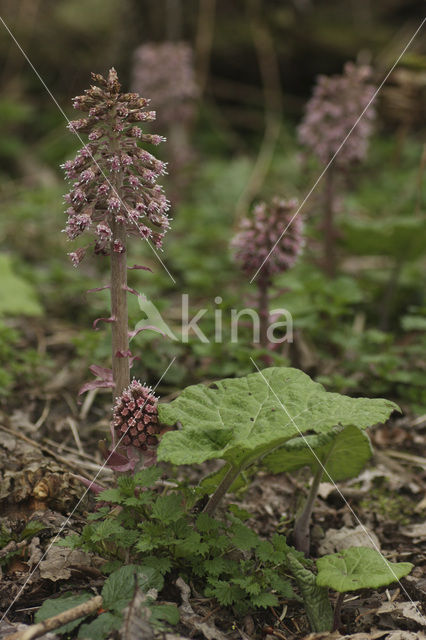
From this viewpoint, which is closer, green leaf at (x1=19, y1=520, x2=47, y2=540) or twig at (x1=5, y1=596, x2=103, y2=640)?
twig at (x1=5, y1=596, x2=103, y2=640)

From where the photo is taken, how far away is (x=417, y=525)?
3.23 m

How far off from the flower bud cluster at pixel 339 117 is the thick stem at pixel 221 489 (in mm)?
3455

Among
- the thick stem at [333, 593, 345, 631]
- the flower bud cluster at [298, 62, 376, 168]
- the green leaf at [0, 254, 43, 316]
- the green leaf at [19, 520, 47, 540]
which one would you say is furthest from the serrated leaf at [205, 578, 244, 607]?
the flower bud cluster at [298, 62, 376, 168]

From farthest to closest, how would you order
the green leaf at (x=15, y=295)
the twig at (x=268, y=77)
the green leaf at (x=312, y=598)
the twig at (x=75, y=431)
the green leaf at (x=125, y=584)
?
1. the twig at (x=268, y=77)
2. the green leaf at (x=15, y=295)
3. the twig at (x=75, y=431)
4. the green leaf at (x=312, y=598)
5. the green leaf at (x=125, y=584)

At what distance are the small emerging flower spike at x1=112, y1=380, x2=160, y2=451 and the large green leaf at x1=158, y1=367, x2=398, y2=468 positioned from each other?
0.23 feet

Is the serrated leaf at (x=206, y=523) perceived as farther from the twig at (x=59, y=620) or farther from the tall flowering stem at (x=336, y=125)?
the tall flowering stem at (x=336, y=125)

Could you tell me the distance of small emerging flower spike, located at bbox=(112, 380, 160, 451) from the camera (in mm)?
2598

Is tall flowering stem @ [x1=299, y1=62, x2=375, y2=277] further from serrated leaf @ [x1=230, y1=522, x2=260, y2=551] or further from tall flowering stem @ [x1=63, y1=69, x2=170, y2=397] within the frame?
serrated leaf @ [x1=230, y1=522, x2=260, y2=551]

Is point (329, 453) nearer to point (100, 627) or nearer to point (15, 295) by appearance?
point (100, 627)

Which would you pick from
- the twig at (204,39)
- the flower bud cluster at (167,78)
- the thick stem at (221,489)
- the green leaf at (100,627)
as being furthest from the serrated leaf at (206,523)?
the twig at (204,39)

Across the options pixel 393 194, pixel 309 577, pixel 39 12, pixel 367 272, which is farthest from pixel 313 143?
pixel 39 12

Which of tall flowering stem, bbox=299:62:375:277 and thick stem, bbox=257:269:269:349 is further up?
tall flowering stem, bbox=299:62:375:277

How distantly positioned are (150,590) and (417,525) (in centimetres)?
153

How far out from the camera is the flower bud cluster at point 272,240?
13.1 ft
